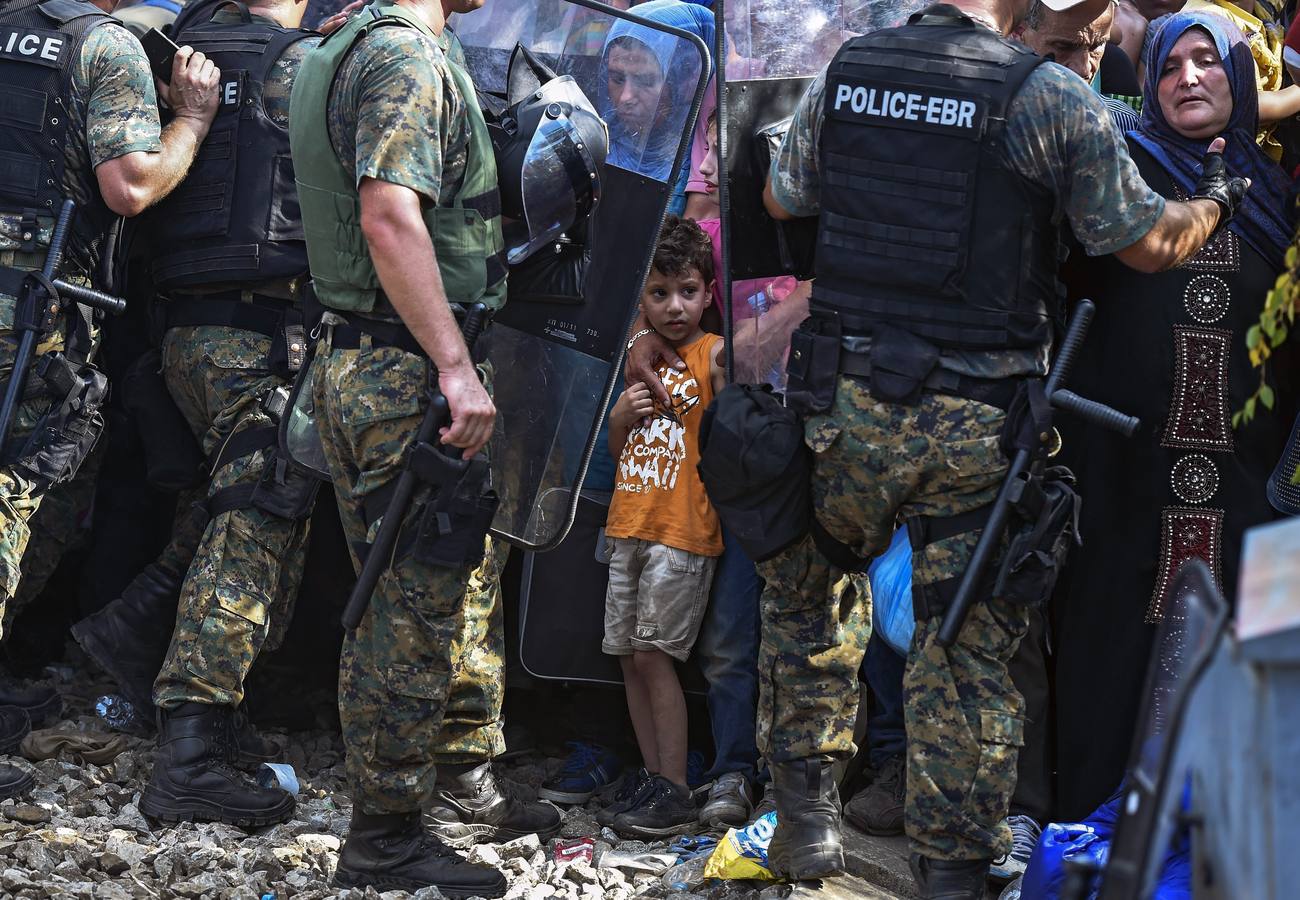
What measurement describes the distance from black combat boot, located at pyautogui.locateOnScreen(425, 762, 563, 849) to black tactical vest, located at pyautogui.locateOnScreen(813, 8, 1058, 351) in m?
1.61

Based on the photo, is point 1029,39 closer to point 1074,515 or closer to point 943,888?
point 1074,515

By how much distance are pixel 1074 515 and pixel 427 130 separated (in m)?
1.52

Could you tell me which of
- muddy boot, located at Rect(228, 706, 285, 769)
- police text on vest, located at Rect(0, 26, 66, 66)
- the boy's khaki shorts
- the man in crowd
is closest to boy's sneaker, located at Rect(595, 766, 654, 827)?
the boy's khaki shorts

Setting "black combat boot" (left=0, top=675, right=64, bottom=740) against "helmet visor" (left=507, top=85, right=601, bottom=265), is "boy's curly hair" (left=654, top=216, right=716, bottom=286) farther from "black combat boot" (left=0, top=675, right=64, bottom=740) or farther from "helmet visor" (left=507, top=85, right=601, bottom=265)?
"black combat boot" (left=0, top=675, right=64, bottom=740)

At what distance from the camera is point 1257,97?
12.0 feet

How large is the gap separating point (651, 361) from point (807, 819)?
1.40m

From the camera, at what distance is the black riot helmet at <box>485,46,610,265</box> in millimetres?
3387

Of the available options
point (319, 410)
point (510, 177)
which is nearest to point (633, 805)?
point (319, 410)

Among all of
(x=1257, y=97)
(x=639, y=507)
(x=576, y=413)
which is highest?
(x=1257, y=97)

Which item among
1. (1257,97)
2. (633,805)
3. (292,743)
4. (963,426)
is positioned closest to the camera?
(963,426)

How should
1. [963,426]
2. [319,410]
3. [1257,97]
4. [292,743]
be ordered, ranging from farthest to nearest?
[292,743] < [1257,97] < [319,410] < [963,426]

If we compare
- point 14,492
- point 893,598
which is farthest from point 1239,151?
point 14,492

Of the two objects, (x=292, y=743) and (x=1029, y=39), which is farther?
(x=292, y=743)

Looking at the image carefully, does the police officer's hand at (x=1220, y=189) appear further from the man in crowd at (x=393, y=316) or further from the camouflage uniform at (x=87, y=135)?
the camouflage uniform at (x=87, y=135)
